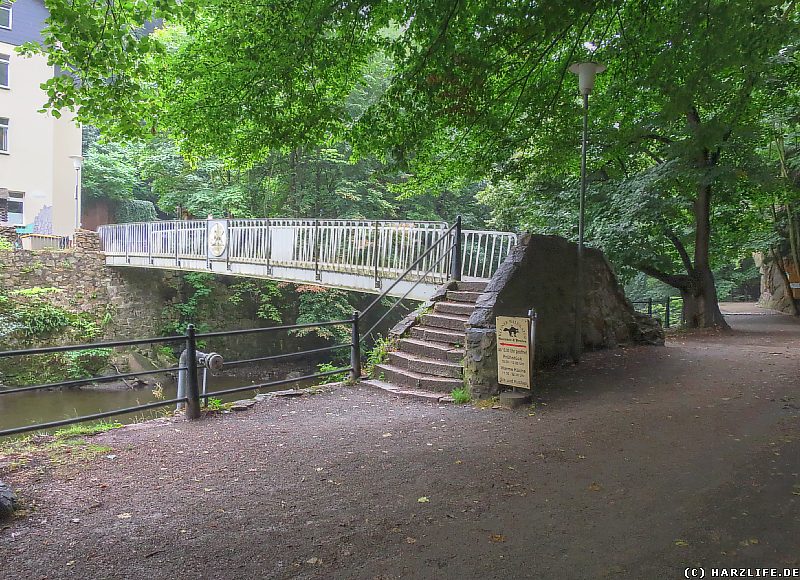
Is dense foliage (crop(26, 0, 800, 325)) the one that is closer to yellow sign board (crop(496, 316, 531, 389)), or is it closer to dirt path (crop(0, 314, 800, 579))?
yellow sign board (crop(496, 316, 531, 389))

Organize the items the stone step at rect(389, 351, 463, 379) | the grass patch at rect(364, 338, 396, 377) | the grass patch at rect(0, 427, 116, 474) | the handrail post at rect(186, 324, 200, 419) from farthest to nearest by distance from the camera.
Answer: the grass patch at rect(364, 338, 396, 377) < the stone step at rect(389, 351, 463, 379) < the handrail post at rect(186, 324, 200, 419) < the grass patch at rect(0, 427, 116, 474)

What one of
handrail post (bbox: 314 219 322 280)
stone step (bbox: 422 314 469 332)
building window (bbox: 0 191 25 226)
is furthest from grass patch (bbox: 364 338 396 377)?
building window (bbox: 0 191 25 226)

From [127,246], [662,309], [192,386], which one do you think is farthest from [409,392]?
[127,246]

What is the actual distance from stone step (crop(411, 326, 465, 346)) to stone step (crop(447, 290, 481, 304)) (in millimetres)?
665

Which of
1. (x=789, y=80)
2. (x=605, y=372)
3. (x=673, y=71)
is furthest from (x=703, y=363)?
(x=789, y=80)

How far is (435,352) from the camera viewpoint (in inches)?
294

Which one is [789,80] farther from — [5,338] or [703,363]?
[5,338]

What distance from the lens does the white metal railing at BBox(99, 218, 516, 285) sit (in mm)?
9797

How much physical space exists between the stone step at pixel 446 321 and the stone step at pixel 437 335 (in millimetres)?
76

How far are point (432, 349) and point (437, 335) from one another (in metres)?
0.33

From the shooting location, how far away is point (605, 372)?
7.41m

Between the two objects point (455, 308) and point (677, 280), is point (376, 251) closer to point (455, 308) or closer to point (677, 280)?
point (455, 308)

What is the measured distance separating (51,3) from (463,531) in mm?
5553

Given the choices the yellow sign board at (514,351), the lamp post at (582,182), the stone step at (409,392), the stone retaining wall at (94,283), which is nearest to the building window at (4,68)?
the stone retaining wall at (94,283)
